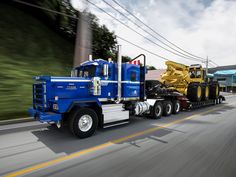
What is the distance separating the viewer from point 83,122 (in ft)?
18.6

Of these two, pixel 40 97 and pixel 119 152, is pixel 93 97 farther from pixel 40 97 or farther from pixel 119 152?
pixel 119 152

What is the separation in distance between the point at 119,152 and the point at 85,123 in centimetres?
180

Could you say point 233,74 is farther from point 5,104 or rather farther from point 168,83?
point 5,104

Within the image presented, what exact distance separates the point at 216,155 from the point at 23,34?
15.6m

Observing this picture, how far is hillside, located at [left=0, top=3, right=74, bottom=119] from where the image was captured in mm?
8359

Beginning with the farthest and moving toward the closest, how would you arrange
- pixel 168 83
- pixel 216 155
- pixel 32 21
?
pixel 32 21
pixel 168 83
pixel 216 155

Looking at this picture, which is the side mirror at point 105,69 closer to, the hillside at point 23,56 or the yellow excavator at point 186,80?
the hillside at point 23,56

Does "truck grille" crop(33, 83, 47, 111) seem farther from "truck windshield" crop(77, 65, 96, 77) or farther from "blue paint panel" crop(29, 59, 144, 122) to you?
"truck windshield" crop(77, 65, 96, 77)

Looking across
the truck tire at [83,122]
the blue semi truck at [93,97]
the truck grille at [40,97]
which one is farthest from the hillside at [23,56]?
the truck tire at [83,122]

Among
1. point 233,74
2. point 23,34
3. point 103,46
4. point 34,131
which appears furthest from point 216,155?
point 233,74

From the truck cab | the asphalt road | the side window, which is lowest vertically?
the asphalt road

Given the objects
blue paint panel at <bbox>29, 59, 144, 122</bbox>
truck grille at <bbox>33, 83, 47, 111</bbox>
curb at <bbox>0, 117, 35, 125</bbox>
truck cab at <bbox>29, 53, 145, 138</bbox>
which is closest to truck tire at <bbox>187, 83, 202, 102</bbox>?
truck cab at <bbox>29, 53, 145, 138</bbox>

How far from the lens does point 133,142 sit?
527 centimetres

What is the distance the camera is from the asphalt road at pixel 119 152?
351 cm
